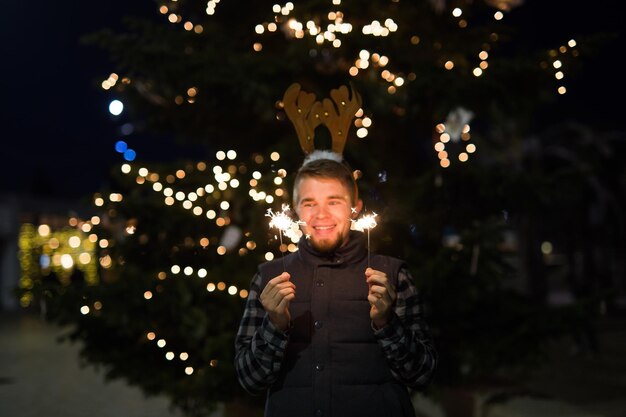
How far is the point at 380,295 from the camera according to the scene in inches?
93.6

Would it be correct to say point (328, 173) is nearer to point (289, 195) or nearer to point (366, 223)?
point (366, 223)

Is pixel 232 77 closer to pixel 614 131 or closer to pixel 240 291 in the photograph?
pixel 240 291

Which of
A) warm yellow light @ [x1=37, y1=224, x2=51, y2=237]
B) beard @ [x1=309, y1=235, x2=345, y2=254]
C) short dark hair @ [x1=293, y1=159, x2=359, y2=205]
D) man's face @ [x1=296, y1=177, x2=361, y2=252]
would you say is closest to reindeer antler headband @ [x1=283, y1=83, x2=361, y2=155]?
short dark hair @ [x1=293, y1=159, x2=359, y2=205]

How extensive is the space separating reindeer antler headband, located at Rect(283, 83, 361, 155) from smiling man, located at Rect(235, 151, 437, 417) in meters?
0.42

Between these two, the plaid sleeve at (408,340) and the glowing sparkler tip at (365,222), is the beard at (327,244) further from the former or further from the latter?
the plaid sleeve at (408,340)

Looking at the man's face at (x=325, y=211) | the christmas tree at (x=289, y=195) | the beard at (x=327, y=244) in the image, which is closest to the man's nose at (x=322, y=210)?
the man's face at (x=325, y=211)

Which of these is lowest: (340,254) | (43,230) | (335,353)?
(335,353)

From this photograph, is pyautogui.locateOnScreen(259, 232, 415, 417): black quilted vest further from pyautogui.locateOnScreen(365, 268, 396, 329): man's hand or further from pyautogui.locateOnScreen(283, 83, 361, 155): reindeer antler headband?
pyautogui.locateOnScreen(283, 83, 361, 155): reindeer antler headband

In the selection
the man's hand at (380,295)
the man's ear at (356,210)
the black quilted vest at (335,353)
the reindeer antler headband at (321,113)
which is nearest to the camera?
the man's hand at (380,295)

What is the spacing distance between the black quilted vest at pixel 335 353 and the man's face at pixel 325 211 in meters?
0.08

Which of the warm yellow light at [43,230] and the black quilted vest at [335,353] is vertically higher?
the warm yellow light at [43,230]

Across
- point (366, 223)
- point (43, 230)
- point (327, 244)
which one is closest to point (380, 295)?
point (327, 244)

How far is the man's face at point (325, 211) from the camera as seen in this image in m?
2.59

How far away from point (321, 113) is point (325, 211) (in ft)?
2.35
